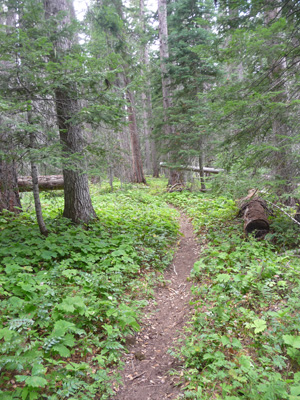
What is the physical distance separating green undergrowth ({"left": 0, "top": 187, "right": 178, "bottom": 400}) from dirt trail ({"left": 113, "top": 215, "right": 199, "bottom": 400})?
0.68ft

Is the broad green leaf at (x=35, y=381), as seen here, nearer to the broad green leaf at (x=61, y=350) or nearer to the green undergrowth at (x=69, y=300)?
the green undergrowth at (x=69, y=300)

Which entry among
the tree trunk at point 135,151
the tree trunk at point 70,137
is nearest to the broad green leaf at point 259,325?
the tree trunk at point 70,137

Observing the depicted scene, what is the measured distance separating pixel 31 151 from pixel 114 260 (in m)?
2.66

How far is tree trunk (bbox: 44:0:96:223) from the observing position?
531 cm

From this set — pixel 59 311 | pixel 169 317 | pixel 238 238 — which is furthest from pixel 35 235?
pixel 238 238

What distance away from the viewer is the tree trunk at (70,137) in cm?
531

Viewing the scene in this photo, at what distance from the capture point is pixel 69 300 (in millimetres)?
3395

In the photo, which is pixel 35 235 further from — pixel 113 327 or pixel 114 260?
pixel 113 327

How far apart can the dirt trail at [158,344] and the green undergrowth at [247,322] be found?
24 centimetres

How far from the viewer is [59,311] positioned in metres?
3.39

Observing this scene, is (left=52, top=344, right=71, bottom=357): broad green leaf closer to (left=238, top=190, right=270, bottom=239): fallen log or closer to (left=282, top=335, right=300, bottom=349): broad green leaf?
(left=282, top=335, right=300, bottom=349): broad green leaf

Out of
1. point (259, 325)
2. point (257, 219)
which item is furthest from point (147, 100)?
point (259, 325)

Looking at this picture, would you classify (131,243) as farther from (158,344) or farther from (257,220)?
(257,220)

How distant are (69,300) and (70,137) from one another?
13.6ft
